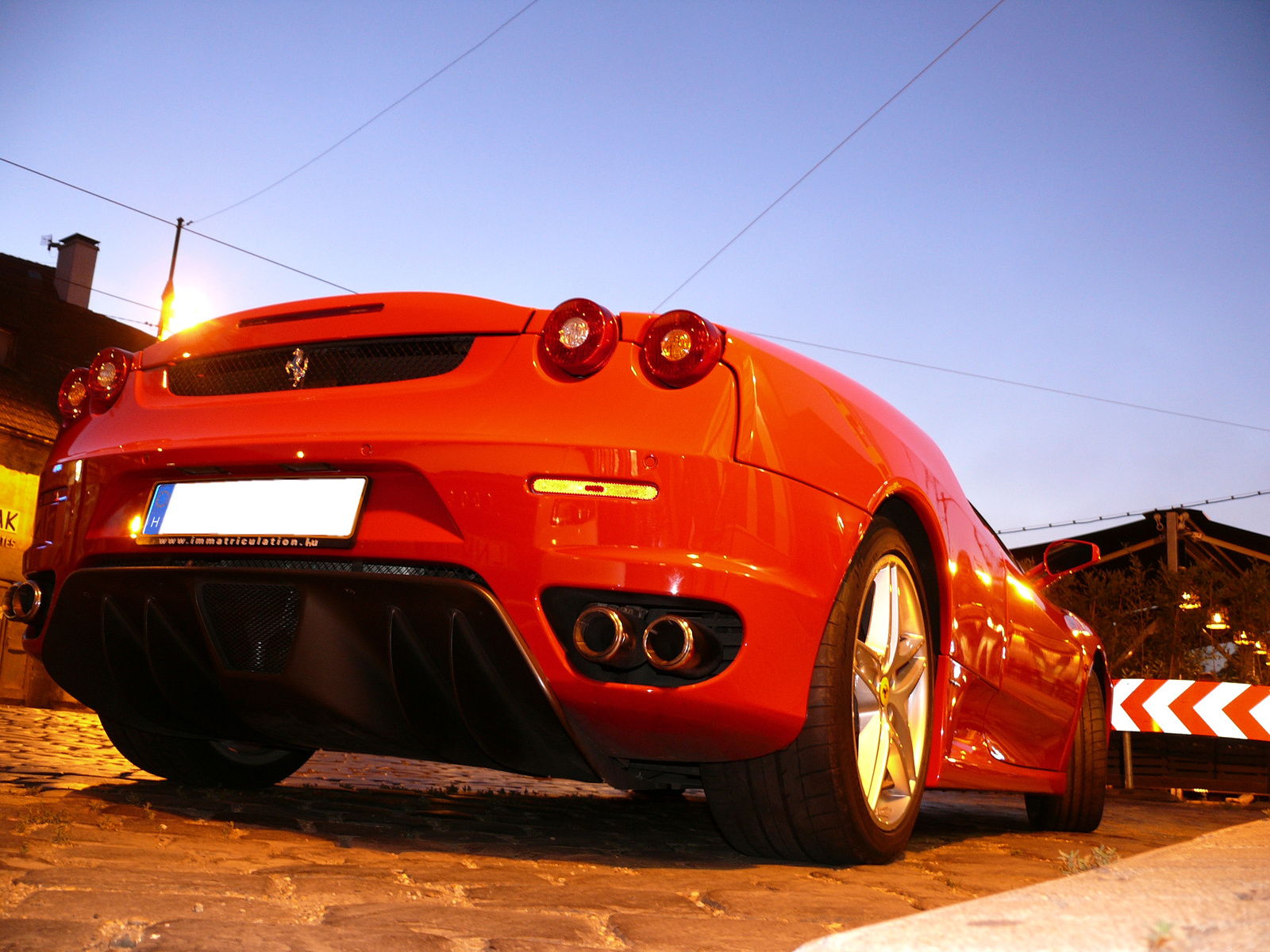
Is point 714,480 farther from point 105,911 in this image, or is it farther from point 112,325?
point 112,325

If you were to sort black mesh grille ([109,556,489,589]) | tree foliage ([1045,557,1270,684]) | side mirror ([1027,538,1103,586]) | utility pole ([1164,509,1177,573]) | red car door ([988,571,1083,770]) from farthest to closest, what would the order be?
utility pole ([1164,509,1177,573]) < tree foliage ([1045,557,1270,684]) < side mirror ([1027,538,1103,586]) < red car door ([988,571,1083,770]) < black mesh grille ([109,556,489,589])

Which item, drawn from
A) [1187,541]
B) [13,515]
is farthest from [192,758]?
[1187,541]

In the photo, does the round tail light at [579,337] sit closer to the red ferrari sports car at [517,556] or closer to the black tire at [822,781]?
the red ferrari sports car at [517,556]

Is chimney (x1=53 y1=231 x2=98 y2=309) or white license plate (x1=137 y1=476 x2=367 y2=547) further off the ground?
chimney (x1=53 y1=231 x2=98 y2=309)

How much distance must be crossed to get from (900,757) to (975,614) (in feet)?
2.15

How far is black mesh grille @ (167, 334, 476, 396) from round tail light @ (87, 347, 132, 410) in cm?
17

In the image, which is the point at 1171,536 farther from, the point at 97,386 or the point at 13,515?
the point at 97,386

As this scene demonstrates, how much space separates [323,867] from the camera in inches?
99.4

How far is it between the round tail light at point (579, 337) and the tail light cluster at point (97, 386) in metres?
1.34

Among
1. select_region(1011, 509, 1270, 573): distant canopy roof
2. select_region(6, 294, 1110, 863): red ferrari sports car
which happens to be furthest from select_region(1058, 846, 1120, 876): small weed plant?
select_region(1011, 509, 1270, 573): distant canopy roof

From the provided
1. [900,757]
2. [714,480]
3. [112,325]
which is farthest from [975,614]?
[112,325]

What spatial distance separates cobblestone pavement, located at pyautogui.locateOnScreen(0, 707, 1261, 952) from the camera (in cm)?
193

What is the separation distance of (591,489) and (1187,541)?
90.7 ft

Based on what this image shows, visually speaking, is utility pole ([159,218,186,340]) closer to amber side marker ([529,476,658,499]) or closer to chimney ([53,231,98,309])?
chimney ([53,231,98,309])
